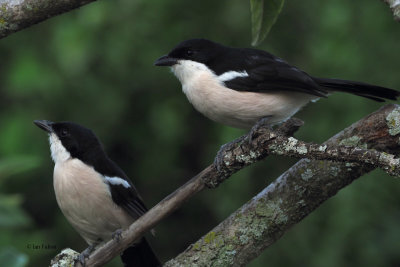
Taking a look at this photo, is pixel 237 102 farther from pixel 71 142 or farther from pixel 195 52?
pixel 71 142

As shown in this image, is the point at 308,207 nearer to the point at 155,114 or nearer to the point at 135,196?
the point at 135,196

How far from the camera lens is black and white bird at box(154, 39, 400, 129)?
436 cm

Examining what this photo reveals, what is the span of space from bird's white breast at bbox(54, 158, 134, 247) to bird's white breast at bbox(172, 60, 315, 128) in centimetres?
92

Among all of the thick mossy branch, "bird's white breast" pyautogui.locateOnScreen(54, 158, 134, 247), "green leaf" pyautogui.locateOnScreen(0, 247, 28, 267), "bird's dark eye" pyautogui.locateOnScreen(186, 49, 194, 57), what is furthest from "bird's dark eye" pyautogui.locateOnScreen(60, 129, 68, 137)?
the thick mossy branch

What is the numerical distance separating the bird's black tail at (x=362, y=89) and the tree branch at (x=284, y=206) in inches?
12.8

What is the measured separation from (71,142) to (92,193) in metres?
0.53

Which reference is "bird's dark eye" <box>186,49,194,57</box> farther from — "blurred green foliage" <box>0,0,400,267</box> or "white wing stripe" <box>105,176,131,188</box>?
"blurred green foliage" <box>0,0,400,267</box>

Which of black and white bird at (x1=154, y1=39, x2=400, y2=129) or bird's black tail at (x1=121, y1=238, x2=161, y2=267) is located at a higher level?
black and white bird at (x1=154, y1=39, x2=400, y2=129)

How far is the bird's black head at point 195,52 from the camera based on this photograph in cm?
488

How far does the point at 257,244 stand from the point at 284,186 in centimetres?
37

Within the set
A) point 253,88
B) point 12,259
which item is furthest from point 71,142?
point 12,259

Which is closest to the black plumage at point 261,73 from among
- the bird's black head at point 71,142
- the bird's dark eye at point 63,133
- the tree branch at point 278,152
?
the tree branch at point 278,152

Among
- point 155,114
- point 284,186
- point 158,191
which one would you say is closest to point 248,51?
point 284,186

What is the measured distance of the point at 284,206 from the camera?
3.80 metres
